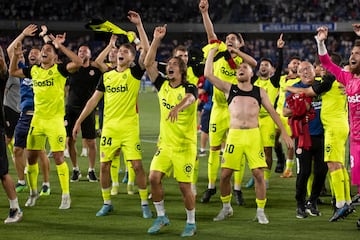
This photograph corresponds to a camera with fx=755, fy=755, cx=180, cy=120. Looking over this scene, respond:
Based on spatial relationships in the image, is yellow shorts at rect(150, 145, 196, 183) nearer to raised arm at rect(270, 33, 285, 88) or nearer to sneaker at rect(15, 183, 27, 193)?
raised arm at rect(270, 33, 285, 88)

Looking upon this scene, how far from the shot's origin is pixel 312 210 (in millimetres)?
10734

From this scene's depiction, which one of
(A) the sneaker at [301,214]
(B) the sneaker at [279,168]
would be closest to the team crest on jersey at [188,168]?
(A) the sneaker at [301,214]

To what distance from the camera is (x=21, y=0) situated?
57.9m

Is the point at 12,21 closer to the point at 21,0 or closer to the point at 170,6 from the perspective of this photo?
the point at 21,0

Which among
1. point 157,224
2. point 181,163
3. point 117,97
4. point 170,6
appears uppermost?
point 170,6

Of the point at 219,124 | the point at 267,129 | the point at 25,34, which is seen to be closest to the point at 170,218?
the point at 219,124

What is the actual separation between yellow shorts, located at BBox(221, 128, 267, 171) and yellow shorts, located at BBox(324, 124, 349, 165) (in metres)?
1.05

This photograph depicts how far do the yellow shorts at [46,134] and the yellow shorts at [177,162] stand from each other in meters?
2.26

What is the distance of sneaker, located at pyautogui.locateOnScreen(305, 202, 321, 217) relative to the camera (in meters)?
10.7

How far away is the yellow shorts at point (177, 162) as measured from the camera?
936 cm

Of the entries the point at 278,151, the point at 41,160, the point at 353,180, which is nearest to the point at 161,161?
the point at 353,180

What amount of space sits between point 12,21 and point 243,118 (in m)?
48.5

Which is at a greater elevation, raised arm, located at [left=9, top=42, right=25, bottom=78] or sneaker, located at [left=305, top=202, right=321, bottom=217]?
raised arm, located at [left=9, top=42, right=25, bottom=78]

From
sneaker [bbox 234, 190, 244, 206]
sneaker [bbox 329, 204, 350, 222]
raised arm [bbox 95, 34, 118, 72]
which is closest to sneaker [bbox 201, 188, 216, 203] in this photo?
sneaker [bbox 234, 190, 244, 206]
